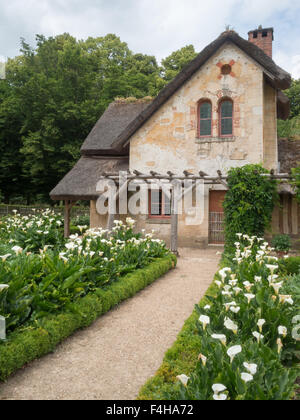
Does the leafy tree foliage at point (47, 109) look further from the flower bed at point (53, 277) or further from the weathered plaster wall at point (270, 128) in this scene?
the flower bed at point (53, 277)

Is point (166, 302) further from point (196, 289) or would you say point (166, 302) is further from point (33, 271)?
point (33, 271)

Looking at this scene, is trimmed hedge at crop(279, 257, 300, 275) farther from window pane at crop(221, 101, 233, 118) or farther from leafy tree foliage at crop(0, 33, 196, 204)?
leafy tree foliage at crop(0, 33, 196, 204)

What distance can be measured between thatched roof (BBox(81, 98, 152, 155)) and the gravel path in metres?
10.3

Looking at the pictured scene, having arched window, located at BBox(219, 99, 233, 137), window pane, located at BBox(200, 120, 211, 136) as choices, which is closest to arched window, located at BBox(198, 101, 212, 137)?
window pane, located at BBox(200, 120, 211, 136)

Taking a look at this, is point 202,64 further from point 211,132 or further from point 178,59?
point 178,59

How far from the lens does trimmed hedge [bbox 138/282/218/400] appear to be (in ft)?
9.48

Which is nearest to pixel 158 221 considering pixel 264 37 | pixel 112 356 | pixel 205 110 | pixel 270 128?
pixel 205 110

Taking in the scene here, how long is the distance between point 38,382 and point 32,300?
1.11 metres

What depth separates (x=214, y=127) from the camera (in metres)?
12.6

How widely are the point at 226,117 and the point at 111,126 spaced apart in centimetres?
635

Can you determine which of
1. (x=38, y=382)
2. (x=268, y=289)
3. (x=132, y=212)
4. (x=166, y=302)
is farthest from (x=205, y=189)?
(x=38, y=382)
